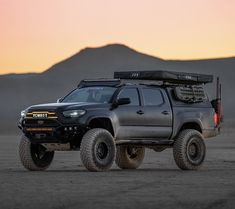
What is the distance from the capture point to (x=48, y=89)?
520 feet

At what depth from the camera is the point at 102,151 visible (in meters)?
19.5

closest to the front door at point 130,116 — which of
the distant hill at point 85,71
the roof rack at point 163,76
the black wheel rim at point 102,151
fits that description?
the black wheel rim at point 102,151

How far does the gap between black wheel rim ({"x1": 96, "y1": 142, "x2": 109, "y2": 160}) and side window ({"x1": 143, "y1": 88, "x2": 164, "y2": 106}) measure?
1.83 meters

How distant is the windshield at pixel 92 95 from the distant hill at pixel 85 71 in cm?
12437

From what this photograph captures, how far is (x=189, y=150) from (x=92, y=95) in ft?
9.25

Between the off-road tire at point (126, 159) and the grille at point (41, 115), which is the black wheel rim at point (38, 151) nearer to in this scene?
the grille at point (41, 115)

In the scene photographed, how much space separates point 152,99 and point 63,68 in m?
153

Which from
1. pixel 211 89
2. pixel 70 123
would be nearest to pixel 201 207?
pixel 70 123

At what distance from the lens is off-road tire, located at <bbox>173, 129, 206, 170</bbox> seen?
2089 centimetres

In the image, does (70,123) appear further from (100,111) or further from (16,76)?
(16,76)

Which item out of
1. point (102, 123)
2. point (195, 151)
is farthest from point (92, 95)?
point (195, 151)

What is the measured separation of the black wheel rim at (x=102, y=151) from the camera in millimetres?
19328

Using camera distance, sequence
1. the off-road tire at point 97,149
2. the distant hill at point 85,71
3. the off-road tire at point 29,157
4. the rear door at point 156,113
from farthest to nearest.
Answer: the distant hill at point 85,71 < the rear door at point 156,113 < the off-road tire at point 29,157 < the off-road tire at point 97,149

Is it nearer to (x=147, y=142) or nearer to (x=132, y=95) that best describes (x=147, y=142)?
(x=147, y=142)
